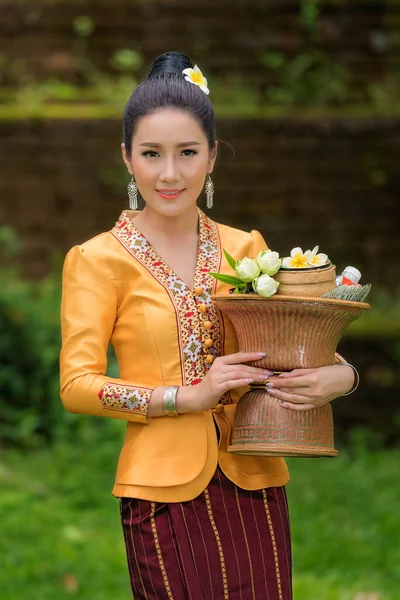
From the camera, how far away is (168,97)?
283 cm

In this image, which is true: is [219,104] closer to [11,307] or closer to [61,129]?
[61,129]

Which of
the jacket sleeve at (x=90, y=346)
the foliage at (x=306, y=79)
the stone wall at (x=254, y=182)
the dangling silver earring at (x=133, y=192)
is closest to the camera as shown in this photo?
the jacket sleeve at (x=90, y=346)

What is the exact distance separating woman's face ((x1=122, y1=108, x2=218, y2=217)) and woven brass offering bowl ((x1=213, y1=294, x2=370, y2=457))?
0.96 feet

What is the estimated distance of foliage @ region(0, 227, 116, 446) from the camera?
20.2 ft

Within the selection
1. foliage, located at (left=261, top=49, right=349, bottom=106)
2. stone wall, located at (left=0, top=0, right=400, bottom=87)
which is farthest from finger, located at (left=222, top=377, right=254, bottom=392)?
stone wall, located at (left=0, top=0, right=400, bottom=87)

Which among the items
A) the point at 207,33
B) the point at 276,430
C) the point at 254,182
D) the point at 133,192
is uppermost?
the point at 207,33

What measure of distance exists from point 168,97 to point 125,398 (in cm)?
74

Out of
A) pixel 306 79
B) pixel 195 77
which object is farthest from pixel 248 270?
pixel 306 79

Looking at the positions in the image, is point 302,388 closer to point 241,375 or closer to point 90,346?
point 241,375

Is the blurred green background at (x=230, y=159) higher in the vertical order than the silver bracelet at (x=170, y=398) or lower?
higher

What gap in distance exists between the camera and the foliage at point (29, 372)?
6.16m

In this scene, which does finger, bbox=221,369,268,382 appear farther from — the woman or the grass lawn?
the grass lawn

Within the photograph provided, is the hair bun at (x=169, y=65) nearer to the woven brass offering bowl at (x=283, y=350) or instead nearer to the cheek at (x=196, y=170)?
the cheek at (x=196, y=170)

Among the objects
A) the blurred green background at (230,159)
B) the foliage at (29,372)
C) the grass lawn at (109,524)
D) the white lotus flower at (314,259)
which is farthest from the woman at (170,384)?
the foliage at (29,372)
